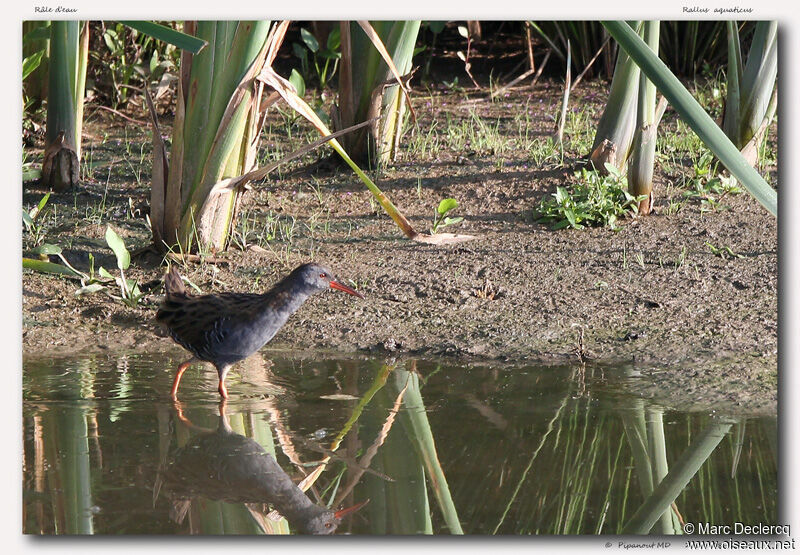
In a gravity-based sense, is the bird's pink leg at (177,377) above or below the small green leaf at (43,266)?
below

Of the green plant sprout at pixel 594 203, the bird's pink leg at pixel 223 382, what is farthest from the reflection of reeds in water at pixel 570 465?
the green plant sprout at pixel 594 203

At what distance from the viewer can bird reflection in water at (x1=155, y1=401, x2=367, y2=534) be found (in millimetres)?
3367

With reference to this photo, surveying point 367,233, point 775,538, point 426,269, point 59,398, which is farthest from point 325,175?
point 775,538

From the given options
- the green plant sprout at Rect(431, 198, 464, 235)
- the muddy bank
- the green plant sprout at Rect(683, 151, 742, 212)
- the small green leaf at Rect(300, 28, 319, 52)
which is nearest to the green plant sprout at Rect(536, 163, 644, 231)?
the muddy bank

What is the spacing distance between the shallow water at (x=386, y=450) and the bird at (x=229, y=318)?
8.1 inches

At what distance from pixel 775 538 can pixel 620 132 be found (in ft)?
10.5

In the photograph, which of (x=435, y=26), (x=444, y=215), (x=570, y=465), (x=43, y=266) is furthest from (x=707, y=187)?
(x=43, y=266)

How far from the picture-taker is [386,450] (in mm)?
3846

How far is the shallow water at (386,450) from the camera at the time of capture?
3.31m

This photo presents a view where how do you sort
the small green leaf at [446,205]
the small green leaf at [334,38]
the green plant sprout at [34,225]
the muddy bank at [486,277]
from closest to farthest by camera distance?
1. the muddy bank at [486,277]
2. the green plant sprout at [34,225]
3. the small green leaf at [446,205]
4. the small green leaf at [334,38]

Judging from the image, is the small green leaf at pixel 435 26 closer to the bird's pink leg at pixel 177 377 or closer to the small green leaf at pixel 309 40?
the small green leaf at pixel 309 40

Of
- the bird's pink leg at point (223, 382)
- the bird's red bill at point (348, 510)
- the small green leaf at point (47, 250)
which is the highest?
the small green leaf at point (47, 250)

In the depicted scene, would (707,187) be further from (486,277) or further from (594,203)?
(486,277)

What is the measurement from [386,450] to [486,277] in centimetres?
176
